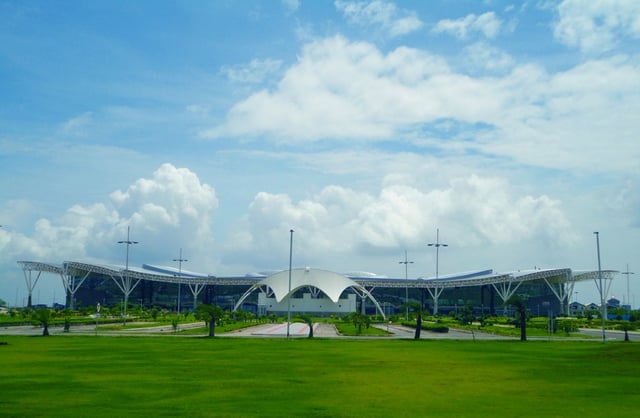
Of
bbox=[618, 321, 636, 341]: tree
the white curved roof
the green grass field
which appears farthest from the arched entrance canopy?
the green grass field

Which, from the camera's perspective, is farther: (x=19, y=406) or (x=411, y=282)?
(x=411, y=282)

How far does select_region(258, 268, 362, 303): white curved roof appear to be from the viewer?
113m

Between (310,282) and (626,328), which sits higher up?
(310,282)

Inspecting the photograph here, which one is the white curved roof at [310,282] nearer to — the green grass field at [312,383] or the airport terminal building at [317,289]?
the airport terminal building at [317,289]

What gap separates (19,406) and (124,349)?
18953mm

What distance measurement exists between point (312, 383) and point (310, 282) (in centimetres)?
9336

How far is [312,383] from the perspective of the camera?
66.5 feet

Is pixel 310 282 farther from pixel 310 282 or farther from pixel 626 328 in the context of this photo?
pixel 626 328

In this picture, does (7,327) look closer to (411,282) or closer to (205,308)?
(205,308)

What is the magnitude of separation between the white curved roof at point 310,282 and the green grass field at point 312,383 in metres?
79.7

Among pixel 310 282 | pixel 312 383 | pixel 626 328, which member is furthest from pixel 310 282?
pixel 312 383

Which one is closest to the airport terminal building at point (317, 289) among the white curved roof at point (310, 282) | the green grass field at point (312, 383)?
the white curved roof at point (310, 282)

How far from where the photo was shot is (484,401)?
17000 mm

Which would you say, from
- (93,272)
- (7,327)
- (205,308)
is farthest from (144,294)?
(205,308)
